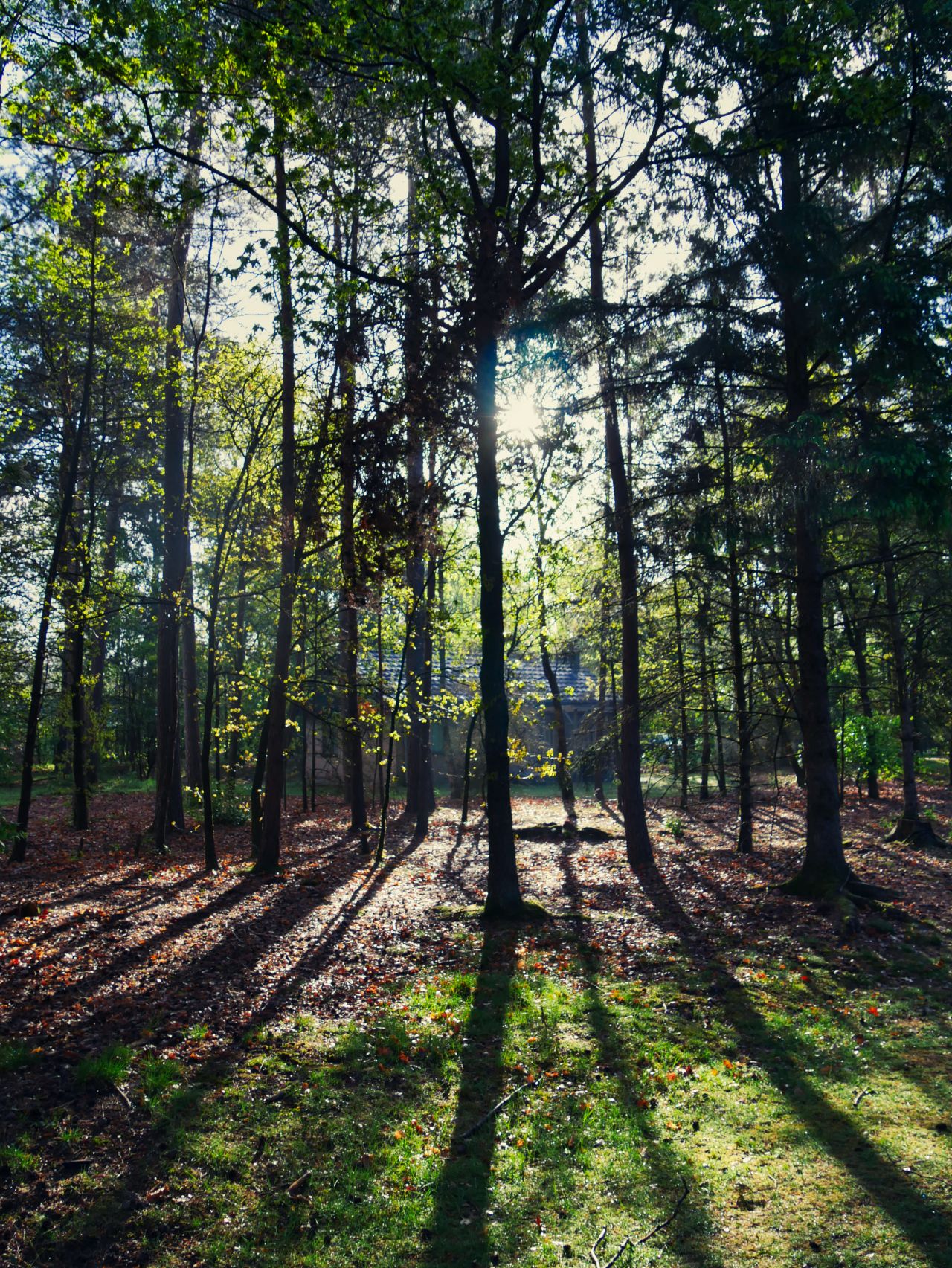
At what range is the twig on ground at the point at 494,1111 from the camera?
5191mm

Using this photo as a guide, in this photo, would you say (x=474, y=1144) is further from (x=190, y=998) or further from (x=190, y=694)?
(x=190, y=694)

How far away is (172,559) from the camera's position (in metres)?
16.4

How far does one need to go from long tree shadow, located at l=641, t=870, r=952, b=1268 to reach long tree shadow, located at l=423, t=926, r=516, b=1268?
1920 mm

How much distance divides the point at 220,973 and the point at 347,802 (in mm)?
19286

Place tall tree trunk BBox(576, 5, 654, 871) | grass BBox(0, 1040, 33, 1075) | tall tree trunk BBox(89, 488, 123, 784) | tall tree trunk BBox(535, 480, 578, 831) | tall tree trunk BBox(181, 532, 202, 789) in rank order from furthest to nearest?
tall tree trunk BBox(89, 488, 123, 784) → tall tree trunk BBox(535, 480, 578, 831) → tall tree trunk BBox(181, 532, 202, 789) → tall tree trunk BBox(576, 5, 654, 871) → grass BBox(0, 1040, 33, 1075)

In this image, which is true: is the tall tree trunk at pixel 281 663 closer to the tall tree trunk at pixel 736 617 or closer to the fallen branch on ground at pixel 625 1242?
the tall tree trunk at pixel 736 617

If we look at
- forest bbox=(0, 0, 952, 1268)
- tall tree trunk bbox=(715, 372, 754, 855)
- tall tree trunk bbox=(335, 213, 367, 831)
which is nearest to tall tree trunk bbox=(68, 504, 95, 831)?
forest bbox=(0, 0, 952, 1268)

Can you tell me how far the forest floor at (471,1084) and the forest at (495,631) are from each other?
0.04 meters

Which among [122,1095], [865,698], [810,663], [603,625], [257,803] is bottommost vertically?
[122,1095]

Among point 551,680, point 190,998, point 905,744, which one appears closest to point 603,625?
point 905,744

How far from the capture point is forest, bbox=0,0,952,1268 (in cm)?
471

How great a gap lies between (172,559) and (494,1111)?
43.5ft

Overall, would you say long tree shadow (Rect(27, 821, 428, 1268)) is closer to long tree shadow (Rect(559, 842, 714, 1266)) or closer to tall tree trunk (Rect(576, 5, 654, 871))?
long tree shadow (Rect(559, 842, 714, 1266))

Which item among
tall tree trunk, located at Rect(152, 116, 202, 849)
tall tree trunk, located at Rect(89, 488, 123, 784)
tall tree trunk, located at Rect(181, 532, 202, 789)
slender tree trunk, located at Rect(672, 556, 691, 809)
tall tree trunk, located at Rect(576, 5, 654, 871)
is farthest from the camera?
tall tree trunk, located at Rect(89, 488, 123, 784)
